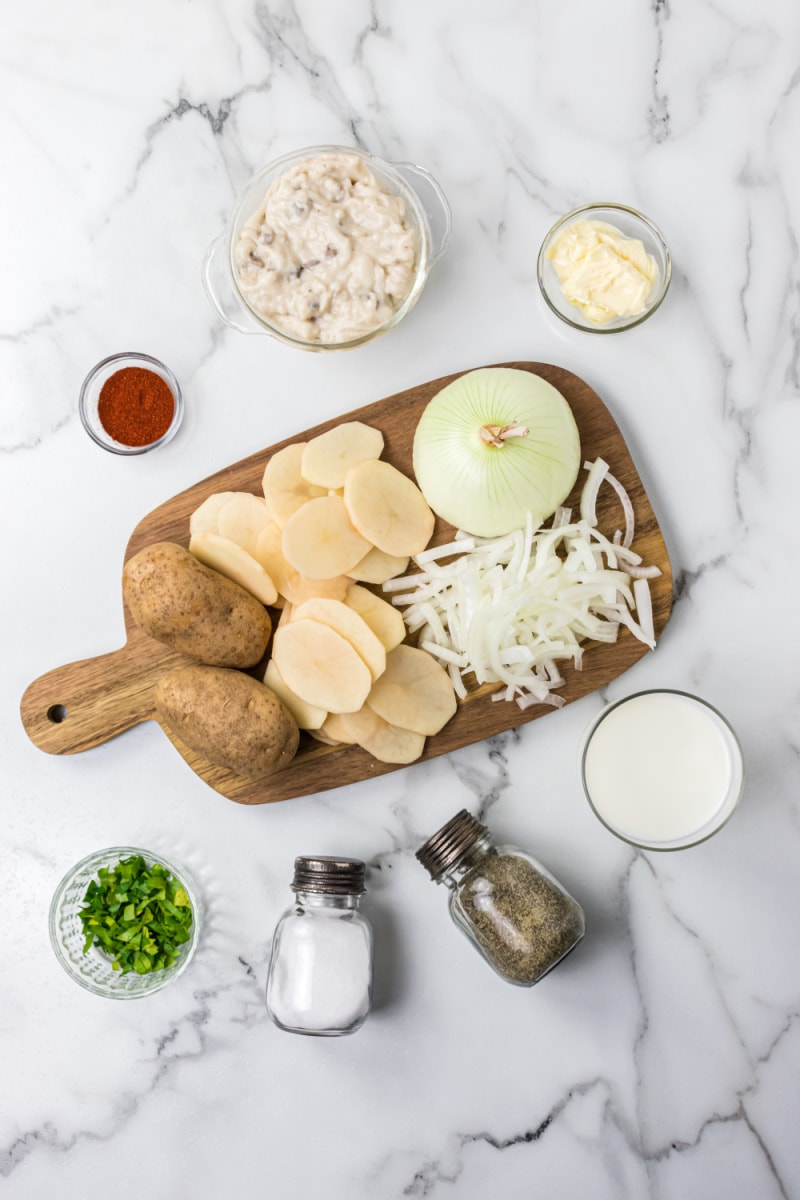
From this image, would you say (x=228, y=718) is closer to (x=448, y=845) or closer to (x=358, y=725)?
(x=358, y=725)

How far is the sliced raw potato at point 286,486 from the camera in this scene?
195cm

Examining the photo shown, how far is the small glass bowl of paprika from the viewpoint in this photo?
6.69 ft

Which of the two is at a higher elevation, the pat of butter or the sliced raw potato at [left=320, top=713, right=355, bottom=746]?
the pat of butter

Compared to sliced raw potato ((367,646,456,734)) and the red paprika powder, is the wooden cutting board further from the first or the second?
the red paprika powder

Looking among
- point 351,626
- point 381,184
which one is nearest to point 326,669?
point 351,626

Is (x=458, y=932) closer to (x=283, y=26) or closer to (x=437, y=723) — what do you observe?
(x=437, y=723)

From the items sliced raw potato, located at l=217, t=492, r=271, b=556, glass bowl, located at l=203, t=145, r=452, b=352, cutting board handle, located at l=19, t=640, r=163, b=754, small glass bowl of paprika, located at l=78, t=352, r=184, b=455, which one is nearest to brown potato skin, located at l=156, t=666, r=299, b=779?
cutting board handle, located at l=19, t=640, r=163, b=754

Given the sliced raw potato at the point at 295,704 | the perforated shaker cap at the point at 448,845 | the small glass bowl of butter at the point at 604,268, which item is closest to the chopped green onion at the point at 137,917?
the sliced raw potato at the point at 295,704

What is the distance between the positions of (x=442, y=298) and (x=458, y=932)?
1.41 metres

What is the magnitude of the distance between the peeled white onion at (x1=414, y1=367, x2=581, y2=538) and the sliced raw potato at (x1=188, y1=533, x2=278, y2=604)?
1.29ft

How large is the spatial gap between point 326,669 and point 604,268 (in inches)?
40.4

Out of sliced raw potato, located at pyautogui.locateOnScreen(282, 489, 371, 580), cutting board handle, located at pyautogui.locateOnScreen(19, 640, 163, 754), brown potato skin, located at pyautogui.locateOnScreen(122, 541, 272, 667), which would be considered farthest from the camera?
cutting board handle, located at pyautogui.locateOnScreen(19, 640, 163, 754)

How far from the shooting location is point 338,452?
196 centimetres

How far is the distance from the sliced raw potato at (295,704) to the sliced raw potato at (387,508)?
348 mm
